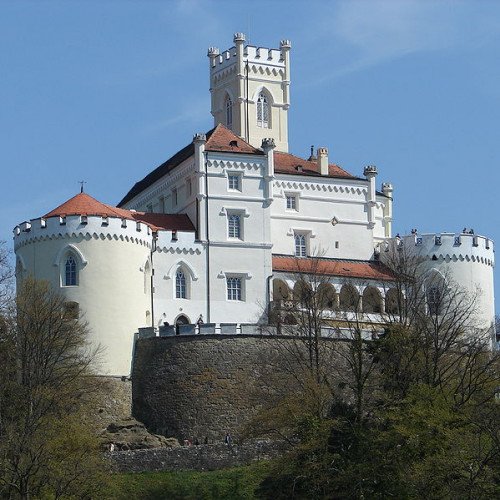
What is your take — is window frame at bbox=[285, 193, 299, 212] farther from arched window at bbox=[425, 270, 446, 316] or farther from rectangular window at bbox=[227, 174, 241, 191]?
arched window at bbox=[425, 270, 446, 316]

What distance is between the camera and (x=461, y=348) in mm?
89438

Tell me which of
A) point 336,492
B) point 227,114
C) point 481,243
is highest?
point 227,114

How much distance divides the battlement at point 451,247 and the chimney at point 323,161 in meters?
5.70

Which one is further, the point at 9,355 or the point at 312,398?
Result: the point at 9,355

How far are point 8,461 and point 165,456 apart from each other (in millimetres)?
9195

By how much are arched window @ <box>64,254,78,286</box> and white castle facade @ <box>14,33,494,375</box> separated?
0.16 feet

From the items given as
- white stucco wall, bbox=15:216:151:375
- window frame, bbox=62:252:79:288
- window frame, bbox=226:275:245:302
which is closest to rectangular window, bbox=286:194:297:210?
window frame, bbox=226:275:245:302

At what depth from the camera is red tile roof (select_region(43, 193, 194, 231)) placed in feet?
294

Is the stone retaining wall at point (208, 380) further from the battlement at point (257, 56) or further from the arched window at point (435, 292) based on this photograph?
the battlement at point (257, 56)

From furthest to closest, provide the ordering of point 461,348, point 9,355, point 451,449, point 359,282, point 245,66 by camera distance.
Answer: point 245,66
point 359,282
point 461,348
point 9,355
point 451,449

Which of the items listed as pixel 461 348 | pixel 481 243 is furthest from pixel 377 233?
pixel 461 348

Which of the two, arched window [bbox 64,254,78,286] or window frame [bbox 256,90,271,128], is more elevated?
window frame [bbox 256,90,271,128]

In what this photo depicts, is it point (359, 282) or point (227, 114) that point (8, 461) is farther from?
point (227, 114)

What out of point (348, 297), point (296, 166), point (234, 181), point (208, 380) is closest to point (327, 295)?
point (348, 297)
